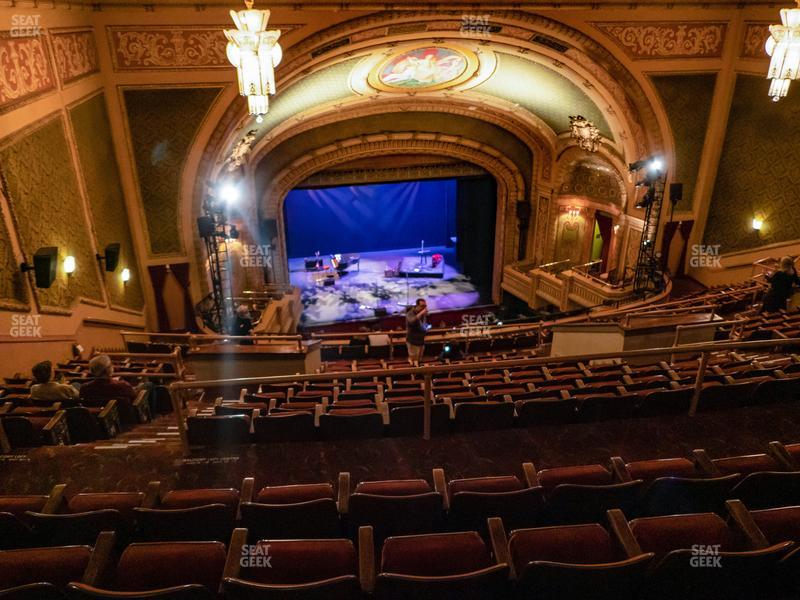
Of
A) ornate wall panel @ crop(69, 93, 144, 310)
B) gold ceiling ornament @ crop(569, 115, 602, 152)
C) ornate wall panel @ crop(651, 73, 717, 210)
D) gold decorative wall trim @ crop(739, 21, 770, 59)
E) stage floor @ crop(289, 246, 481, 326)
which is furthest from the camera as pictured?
stage floor @ crop(289, 246, 481, 326)

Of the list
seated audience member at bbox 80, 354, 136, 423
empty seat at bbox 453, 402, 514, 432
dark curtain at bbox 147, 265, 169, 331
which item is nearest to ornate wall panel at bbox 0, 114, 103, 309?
dark curtain at bbox 147, 265, 169, 331

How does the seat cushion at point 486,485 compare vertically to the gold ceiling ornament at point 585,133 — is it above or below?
below

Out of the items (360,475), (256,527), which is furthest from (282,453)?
(256,527)

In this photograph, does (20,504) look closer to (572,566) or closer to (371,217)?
(572,566)

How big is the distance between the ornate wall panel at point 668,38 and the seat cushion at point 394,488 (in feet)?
31.9

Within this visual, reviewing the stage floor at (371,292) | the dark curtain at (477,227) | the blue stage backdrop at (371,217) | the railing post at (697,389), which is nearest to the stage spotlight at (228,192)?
the stage floor at (371,292)

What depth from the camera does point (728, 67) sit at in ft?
36.9

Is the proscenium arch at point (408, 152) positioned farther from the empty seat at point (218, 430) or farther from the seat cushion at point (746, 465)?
the seat cushion at point (746, 465)

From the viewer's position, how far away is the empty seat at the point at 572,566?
2.29 meters

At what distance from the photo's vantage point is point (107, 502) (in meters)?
3.21

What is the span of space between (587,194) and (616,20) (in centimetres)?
614

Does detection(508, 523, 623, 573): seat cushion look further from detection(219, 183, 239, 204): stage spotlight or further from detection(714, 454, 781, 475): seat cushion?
detection(219, 183, 239, 204): stage spotlight

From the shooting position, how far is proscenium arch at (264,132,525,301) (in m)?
15.7

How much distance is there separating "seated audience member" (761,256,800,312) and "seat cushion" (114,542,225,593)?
25.2 feet
